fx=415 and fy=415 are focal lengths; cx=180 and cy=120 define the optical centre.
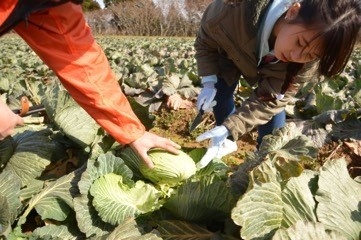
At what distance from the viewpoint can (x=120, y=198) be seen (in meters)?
1.91

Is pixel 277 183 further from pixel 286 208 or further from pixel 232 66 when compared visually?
pixel 232 66

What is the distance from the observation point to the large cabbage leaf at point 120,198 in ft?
6.07

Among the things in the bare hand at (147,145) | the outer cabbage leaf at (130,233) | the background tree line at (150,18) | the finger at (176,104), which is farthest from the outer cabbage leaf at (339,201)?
the background tree line at (150,18)

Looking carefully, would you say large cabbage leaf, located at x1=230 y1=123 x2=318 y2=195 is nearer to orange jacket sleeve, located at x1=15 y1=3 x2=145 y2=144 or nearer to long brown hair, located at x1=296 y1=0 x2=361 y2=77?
long brown hair, located at x1=296 y1=0 x2=361 y2=77

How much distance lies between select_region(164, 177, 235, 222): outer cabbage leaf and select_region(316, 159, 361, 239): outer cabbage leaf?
0.38 m

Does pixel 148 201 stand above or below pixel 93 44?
below

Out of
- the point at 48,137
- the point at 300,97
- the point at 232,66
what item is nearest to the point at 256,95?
the point at 232,66

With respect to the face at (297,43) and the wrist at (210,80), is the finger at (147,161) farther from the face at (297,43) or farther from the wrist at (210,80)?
the wrist at (210,80)

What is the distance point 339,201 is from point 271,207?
0.25 m

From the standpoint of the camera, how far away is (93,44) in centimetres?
176

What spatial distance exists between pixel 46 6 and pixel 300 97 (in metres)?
3.61

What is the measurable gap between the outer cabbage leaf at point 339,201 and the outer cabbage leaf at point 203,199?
1.25 feet

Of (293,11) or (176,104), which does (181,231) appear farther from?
(176,104)

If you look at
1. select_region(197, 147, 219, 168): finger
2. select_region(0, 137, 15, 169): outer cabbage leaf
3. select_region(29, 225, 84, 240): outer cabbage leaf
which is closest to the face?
select_region(197, 147, 219, 168): finger
